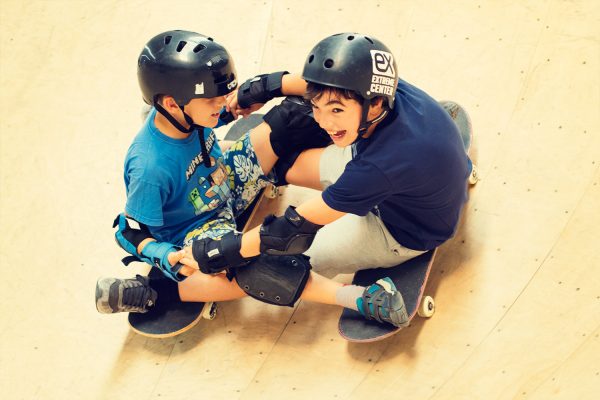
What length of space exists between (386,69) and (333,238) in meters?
1.13

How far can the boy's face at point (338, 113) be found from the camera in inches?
110

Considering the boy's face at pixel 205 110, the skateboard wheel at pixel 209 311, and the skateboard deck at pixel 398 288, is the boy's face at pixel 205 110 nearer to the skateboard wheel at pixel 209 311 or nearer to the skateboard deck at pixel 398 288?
the skateboard wheel at pixel 209 311

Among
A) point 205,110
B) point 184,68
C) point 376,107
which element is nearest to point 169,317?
point 205,110

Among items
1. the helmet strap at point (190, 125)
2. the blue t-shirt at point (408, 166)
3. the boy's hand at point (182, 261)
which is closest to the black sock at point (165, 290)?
the boy's hand at point (182, 261)

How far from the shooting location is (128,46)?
5.11 meters

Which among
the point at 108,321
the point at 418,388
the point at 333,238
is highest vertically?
the point at 333,238

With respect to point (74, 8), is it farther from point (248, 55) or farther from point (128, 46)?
point (248, 55)

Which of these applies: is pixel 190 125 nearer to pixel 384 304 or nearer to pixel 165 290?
pixel 165 290

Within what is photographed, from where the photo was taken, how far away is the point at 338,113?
2828 mm

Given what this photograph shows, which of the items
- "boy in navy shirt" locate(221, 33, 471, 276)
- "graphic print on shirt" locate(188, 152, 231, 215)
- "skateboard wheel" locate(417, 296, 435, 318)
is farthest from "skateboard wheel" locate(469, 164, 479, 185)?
"graphic print on shirt" locate(188, 152, 231, 215)

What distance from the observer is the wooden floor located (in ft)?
10.6

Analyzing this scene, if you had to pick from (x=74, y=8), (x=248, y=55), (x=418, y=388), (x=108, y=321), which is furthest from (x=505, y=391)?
(x=74, y=8)

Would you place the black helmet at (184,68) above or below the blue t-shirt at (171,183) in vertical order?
above

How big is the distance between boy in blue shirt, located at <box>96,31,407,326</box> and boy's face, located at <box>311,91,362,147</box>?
45 cm
